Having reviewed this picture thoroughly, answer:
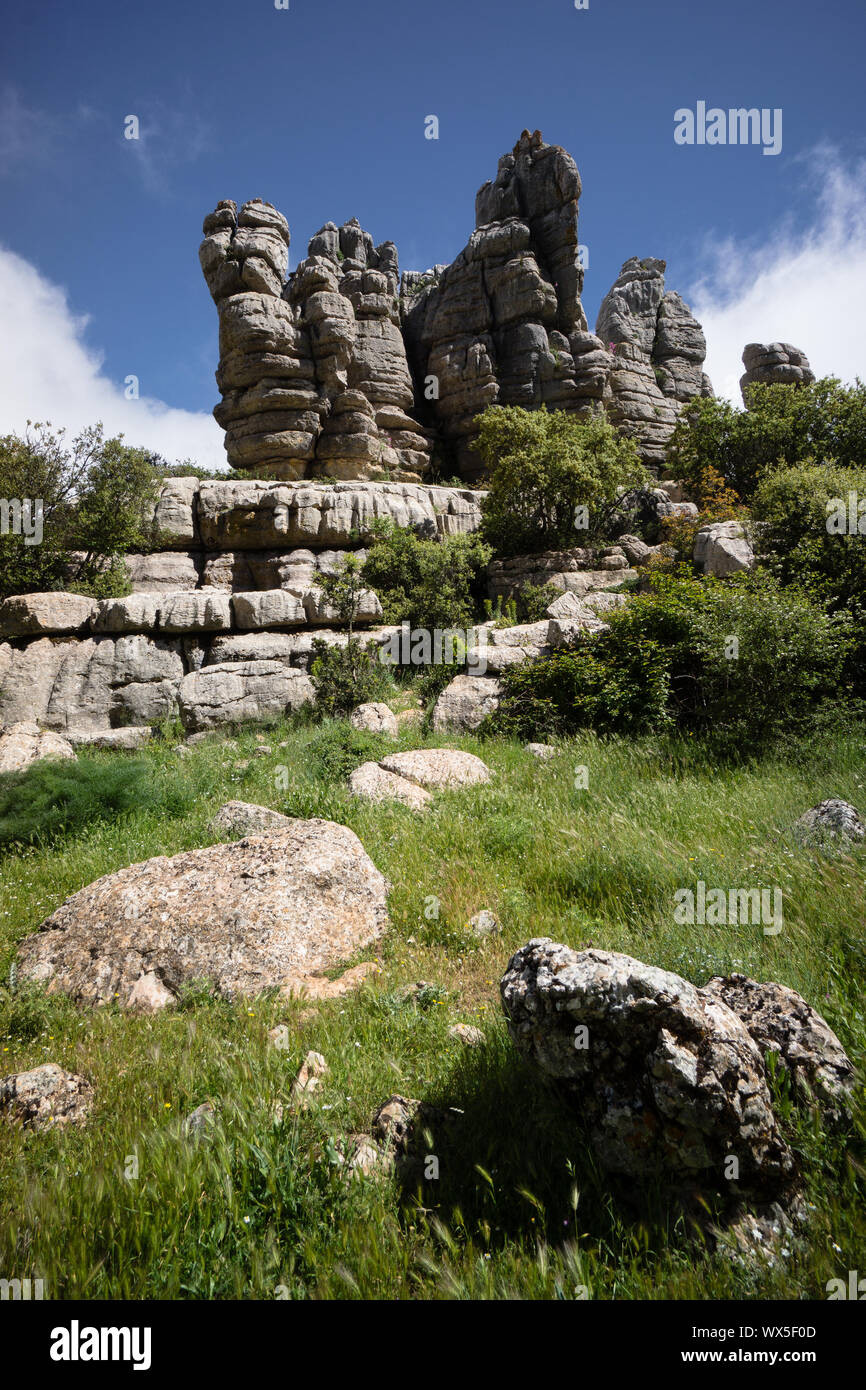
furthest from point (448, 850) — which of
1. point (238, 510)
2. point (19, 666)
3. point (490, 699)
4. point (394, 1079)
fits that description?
point (238, 510)

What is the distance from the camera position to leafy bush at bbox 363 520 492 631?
64.1 feet

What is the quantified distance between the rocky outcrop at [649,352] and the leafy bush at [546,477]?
17.9m

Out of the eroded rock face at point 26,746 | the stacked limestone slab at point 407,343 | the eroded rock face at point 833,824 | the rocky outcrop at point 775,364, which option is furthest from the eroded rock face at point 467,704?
the rocky outcrop at point 775,364

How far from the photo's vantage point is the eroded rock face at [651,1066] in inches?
91.4

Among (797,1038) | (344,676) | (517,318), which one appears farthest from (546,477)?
(797,1038)

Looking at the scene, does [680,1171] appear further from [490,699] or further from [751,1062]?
[490,699]

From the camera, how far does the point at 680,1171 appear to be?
244cm

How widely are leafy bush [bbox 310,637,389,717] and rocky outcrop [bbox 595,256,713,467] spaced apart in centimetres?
3297

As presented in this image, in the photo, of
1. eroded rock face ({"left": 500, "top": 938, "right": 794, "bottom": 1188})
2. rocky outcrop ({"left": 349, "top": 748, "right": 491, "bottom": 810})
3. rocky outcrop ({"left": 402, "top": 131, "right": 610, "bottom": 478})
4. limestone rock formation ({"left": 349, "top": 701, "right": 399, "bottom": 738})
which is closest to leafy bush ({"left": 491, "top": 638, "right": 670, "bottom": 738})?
limestone rock formation ({"left": 349, "top": 701, "right": 399, "bottom": 738})

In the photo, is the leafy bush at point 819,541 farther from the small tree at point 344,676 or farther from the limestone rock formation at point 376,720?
the small tree at point 344,676

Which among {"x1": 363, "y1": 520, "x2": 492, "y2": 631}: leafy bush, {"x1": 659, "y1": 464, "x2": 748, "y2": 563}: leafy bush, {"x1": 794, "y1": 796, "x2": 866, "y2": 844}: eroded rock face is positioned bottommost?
{"x1": 794, "y1": 796, "x2": 866, "y2": 844}: eroded rock face

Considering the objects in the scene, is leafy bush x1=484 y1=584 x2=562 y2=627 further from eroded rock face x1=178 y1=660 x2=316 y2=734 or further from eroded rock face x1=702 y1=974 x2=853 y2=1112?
eroded rock face x1=702 y1=974 x2=853 y2=1112

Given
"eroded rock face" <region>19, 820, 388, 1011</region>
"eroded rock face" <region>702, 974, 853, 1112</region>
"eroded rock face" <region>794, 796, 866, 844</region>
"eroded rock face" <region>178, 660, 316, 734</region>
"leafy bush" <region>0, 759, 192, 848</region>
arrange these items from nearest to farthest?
1. "eroded rock face" <region>702, 974, 853, 1112</region>
2. "eroded rock face" <region>19, 820, 388, 1011</region>
3. "eroded rock face" <region>794, 796, 866, 844</region>
4. "leafy bush" <region>0, 759, 192, 848</region>
5. "eroded rock face" <region>178, 660, 316, 734</region>
